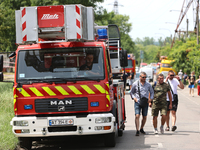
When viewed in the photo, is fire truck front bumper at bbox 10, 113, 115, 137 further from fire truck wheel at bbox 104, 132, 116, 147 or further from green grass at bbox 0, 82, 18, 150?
fire truck wheel at bbox 104, 132, 116, 147

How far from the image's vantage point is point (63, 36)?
8992mm

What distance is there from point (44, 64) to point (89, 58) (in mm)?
1004

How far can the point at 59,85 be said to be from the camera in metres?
8.62

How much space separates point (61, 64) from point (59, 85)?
1.66 ft

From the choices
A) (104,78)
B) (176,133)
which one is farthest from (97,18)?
(104,78)

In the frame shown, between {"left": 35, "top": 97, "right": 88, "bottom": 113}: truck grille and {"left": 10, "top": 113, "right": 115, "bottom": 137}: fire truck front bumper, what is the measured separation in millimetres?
185

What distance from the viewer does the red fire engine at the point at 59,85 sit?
28.0ft

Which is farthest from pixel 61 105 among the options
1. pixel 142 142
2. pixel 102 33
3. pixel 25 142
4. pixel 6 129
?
pixel 102 33

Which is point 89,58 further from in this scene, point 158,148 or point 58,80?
point 158,148

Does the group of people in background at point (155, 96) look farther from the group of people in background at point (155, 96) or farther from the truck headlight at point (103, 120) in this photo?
the truck headlight at point (103, 120)

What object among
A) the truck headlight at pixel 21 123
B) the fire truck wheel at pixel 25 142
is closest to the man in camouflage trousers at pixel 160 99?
the fire truck wheel at pixel 25 142

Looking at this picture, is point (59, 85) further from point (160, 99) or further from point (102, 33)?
point (160, 99)

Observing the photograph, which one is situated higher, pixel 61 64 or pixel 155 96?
pixel 61 64

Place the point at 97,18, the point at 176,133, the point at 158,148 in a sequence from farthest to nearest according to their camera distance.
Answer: the point at 97,18 → the point at 176,133 → the point at 158,148
